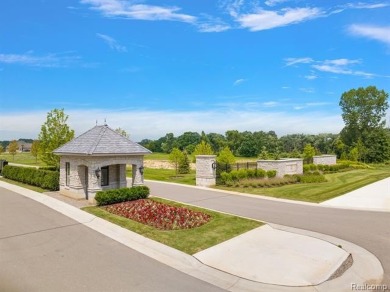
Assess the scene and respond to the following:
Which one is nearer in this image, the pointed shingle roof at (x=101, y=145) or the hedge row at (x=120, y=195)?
the hedge row at (x=120, y=195)

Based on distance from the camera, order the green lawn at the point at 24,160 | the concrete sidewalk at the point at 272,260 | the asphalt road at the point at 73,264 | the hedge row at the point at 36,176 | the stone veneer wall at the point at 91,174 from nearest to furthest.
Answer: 1. the asphalt road at the point at 73,264
2. the concrete sidewalk at the point at 272,260
3. the stone veneer wall at the point at 91,174
4. the hedge row at the point at 36,176
5. the green lawn at the point at 24,160

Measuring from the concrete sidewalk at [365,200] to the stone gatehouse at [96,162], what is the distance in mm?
12087

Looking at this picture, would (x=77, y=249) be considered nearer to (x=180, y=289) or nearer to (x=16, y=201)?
(x=180, y=289)

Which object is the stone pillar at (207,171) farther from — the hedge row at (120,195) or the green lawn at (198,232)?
the green lawn at (198,232)

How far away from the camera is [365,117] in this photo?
61.4m

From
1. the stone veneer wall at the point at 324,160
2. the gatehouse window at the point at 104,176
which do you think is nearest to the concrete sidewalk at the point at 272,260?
the gatehouse window at the point at 104,176

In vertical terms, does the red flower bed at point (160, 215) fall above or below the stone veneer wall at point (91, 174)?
below

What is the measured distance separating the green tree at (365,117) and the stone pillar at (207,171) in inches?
1696

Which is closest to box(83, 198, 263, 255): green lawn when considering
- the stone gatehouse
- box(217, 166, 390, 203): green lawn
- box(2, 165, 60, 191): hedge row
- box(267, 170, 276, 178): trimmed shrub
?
the stone gatehouse

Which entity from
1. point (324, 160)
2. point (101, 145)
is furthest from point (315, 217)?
point (324, 160)

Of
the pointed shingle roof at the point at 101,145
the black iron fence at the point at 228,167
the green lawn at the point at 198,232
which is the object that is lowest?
the green lawn at the point at 198,232

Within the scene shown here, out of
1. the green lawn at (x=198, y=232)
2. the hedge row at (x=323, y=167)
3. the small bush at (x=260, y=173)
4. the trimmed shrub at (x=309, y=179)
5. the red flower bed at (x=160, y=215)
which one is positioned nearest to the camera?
the green lawn at (x=198, y=232)

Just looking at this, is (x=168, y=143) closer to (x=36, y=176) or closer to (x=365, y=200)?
(x=36, y=176)

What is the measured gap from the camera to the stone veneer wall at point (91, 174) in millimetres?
17719
